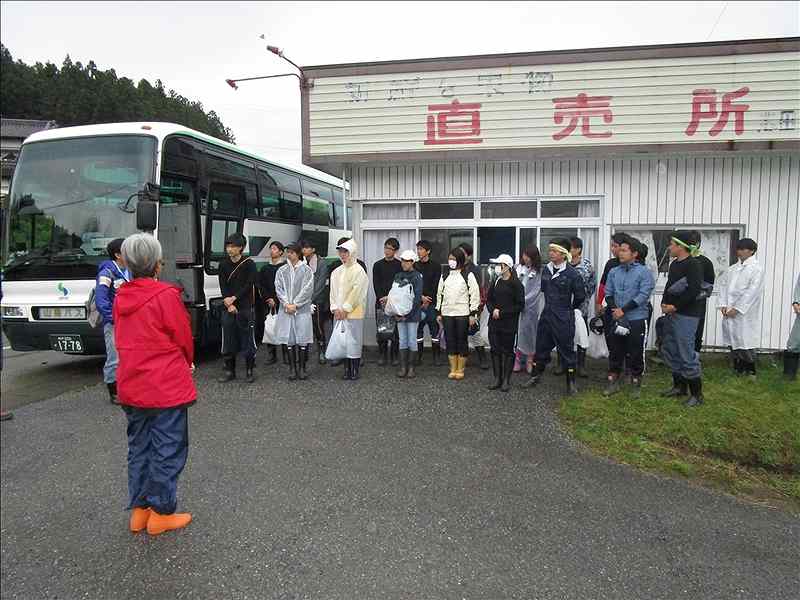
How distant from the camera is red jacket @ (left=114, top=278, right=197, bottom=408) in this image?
3.03m

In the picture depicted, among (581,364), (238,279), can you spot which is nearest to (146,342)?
(238,279)

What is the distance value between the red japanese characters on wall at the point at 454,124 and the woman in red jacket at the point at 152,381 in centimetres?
509

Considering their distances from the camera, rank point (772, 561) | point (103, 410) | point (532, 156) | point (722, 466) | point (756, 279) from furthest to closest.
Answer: point (532, 156) → point (756, 279) → point (103, 410) → point (722, 466) → point (772, 561)

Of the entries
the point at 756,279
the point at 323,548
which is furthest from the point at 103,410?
the point at 756,279

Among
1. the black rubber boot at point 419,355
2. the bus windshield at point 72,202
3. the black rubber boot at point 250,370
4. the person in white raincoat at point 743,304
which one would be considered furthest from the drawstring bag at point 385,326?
the person in white raincoat at point 743,304

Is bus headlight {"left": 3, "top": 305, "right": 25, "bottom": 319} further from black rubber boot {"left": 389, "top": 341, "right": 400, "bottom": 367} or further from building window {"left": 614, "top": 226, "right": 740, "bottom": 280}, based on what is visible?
building window {"left": 614, "top": 226, "right": 740, "bottom": 280}

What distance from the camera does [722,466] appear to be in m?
4.16

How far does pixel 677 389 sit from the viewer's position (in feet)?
18.0

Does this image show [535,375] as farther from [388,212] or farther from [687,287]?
[388,212]

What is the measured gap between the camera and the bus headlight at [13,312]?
21.7 ft

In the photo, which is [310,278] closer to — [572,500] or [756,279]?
[572,500]

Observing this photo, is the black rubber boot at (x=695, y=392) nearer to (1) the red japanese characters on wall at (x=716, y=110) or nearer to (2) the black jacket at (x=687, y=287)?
(2) the black jacket at (x=687, y=287)

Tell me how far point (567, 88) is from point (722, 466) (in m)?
4.99

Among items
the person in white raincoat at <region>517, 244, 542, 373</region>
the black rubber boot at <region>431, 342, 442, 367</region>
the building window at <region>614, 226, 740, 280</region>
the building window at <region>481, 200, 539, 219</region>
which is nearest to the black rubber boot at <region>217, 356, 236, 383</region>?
the black rubber boot at <region>431, 342, 442, 367</region>
